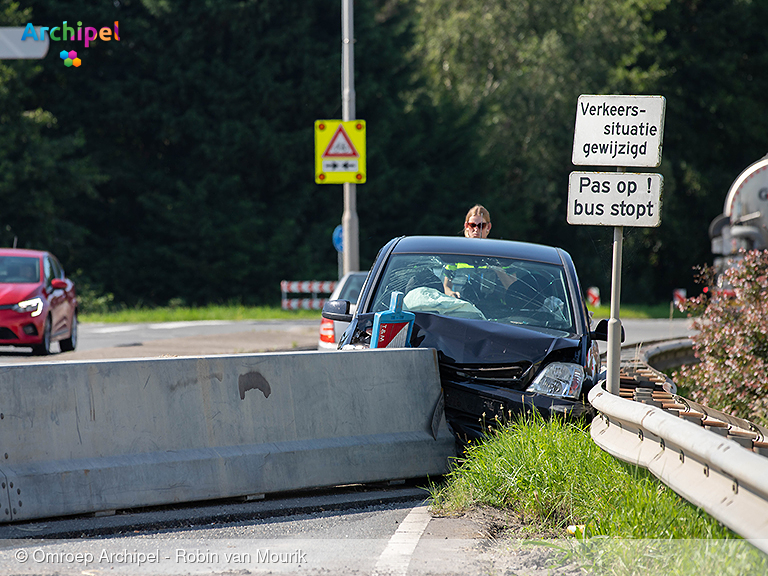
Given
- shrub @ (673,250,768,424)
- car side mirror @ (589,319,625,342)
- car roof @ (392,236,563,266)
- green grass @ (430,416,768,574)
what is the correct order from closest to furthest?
green grass @ (430,416,768,574) → car side mirror @ (589,319,625,342) → car roof @ (392,236,563,266) → shrub @ (673,250,768,424)

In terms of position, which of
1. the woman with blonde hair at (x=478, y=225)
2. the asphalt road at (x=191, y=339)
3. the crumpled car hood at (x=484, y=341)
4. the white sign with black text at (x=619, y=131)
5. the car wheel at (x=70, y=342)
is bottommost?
the asphalt road at (x=191, y=339)

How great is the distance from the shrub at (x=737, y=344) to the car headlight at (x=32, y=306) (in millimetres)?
8985

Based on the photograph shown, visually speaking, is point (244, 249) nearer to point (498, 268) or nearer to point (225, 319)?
point (225, 319)

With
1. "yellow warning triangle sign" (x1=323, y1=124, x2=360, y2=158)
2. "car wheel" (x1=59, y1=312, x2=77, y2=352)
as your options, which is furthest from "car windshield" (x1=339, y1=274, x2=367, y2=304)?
"yellow warning triangle sign" (x1=323, y1=124, x2=360, y2=158)

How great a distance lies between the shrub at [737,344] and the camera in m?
10.3

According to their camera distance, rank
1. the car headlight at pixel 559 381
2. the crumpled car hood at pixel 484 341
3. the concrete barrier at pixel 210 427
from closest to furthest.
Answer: the concrete barrier at pixel 210 427
the car headlight at pixel 559 381
the crumpled car hood at pixel 484 341

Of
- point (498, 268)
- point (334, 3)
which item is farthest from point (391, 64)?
point (498, 268)

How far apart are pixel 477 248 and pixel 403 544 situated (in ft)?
11.7

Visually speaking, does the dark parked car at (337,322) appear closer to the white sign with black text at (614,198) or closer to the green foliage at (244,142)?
the white sign with black text at (614,198)

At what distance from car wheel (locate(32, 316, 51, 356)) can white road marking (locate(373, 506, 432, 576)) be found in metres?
10.4

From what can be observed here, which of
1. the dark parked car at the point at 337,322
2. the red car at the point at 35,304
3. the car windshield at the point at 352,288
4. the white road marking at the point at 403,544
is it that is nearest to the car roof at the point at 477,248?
the white road marking at the point at 403,544

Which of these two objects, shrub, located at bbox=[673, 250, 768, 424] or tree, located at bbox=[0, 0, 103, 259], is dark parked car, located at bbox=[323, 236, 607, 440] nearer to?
shrub, located at bbox=[673, 250, 768, 424]

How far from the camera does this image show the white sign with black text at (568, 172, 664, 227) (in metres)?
7.05

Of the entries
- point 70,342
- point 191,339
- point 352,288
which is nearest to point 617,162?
point 352,288
